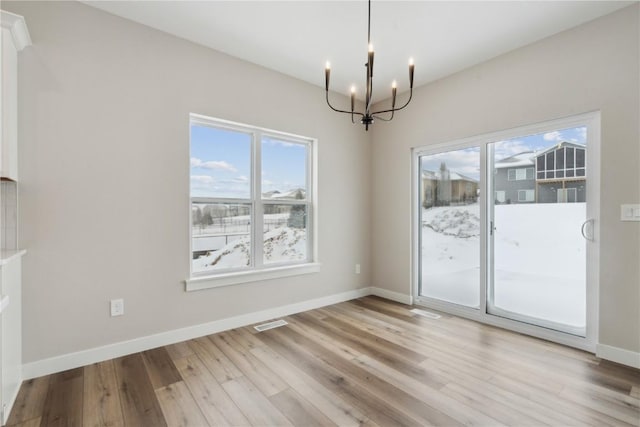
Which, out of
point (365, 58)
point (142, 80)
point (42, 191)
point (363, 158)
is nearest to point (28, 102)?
point (42, 191)

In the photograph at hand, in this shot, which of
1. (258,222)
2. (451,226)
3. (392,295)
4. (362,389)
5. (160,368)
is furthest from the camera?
(392,295)

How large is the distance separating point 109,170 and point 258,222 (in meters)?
1.49

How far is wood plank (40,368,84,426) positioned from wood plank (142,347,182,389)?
0.41 m

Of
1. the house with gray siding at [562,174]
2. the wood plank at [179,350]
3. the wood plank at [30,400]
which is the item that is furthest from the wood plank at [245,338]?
the house with gray siding at [562,174]

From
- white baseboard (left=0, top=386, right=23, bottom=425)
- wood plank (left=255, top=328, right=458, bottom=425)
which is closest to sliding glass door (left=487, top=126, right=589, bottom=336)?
wood plank (left=255, top=328, right=458, bottom=425)

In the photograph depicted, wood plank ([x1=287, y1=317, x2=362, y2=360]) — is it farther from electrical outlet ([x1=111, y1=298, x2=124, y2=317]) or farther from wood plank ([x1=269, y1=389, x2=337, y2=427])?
electrical outlet ([x1=111, y1=298, x2=124, y2=317])

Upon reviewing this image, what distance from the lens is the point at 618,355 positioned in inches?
96.3

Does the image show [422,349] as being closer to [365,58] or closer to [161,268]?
[161,268]

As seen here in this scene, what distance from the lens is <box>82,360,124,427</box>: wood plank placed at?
1789 mm

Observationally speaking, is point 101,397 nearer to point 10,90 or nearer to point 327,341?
point 327,341

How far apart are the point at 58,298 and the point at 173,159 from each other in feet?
4.61

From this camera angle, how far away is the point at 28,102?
7.27ft

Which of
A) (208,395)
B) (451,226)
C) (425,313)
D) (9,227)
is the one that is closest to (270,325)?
(208,395)

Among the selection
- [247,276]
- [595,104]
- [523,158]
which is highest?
[595,104]
